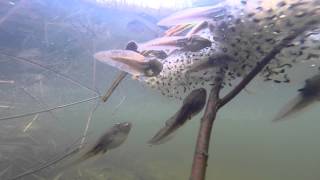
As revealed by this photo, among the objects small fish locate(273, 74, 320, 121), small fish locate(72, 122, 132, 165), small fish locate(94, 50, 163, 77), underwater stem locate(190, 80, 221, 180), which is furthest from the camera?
small fish locate(72, 122, 132, 165)

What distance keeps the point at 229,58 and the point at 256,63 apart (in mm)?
91

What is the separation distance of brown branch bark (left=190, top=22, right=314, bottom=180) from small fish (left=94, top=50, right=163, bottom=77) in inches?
9.5

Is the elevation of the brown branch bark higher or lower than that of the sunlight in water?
higher

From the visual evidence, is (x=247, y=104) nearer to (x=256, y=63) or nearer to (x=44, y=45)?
(x=44, y=45)

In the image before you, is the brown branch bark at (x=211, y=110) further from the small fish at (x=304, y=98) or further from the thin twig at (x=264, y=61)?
the small fish at (x=304, y=98)

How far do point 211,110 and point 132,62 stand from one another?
0.34 metres

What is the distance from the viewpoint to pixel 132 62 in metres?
1.45

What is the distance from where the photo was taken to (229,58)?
1339 millimetres

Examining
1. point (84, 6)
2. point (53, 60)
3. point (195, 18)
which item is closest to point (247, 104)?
point (53, 60)

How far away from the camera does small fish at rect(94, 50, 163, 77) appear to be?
1439 millimetres

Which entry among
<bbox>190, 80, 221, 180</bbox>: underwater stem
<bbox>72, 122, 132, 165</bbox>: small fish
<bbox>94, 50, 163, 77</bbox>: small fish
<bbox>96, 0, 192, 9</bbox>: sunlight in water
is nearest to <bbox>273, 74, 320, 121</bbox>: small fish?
<bbox>190, 80, 221, 180</bbox>: underwater stem

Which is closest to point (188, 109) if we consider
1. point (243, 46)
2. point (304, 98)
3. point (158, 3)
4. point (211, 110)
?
point (211, 110)

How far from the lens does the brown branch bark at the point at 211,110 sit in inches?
45.8

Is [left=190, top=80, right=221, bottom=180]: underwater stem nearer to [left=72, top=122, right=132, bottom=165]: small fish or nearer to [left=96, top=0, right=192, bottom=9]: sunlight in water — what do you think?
[left=72, top=122, right=132, bottom=165]: small fish
